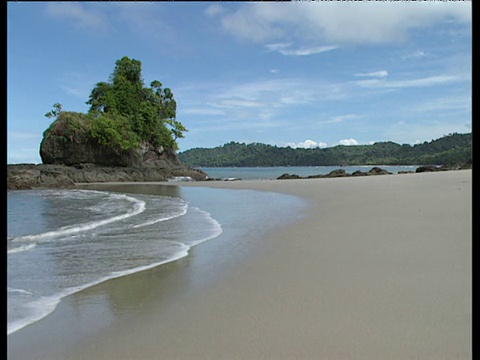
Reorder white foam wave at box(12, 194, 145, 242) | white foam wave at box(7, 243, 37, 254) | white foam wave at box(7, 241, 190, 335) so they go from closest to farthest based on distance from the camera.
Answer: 1. white foam wave at box(7, 241, 190, 335)
2. white foam wave at box(7, 243, 37, 254)
3. white foam wave at box(12, 194, 145, 242)

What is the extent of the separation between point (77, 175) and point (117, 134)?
4255 mm

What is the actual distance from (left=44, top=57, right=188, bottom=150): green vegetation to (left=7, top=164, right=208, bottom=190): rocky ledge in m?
1.93

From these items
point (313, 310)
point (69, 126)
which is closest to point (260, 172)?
point (69, 126)

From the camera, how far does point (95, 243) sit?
11.1ft

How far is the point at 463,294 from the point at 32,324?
187 centimetres

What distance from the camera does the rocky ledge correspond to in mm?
12741

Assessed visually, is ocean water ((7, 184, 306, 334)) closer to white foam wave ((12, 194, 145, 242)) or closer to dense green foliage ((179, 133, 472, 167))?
white foam wave ((12, 194, 145, 242))

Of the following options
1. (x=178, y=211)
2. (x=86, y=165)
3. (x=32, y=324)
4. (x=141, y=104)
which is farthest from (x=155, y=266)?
(x=141, y=104)

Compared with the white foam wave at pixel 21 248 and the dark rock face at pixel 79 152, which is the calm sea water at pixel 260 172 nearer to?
the dark rock face at pixel 79 152

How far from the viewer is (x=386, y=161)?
37562 mm

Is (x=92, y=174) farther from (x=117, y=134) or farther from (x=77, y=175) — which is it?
(x=117, y=134)

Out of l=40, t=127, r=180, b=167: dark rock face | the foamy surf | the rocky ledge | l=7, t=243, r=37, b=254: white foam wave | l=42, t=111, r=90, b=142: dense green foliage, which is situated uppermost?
l=42, t=111, r=90, b=142: dense green foliage

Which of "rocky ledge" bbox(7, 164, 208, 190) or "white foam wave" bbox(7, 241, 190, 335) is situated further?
"rocky ledge" bbox(7, 164, 208, 190)

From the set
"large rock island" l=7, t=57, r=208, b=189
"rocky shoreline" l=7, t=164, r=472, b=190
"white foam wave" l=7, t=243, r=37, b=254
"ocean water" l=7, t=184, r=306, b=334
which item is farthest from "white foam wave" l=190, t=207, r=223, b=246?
"large rock island" l=7, t=57, r=208, b=189
